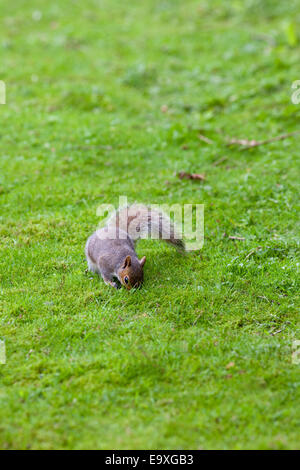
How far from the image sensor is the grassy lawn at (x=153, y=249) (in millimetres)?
3039

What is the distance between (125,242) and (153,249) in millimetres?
451

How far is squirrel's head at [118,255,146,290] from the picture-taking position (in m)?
4.21

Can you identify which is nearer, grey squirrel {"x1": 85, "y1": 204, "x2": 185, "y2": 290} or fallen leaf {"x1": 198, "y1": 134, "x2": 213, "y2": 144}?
grey squirrel {"x1": 85, "y1": 204, "x2": 185, "y2": 290}

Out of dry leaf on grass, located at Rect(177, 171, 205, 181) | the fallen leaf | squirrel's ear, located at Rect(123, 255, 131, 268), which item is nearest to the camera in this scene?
squirrel's ear, located at Rect(123, 255, 131, 268)

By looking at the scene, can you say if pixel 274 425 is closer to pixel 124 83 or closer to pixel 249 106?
pixel 249 106

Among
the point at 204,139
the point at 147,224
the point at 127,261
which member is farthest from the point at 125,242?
the point at 204,139

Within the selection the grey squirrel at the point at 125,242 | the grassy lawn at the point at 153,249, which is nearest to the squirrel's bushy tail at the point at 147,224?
the grey squirrel at the point at 125,242

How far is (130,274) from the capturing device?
4223mm

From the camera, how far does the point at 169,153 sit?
689 centimetres

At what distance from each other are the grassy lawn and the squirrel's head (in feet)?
0.28

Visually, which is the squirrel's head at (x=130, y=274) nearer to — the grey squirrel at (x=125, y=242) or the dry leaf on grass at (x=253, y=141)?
the grey squirrel at (x=125, y=242)

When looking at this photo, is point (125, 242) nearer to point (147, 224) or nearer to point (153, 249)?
point (147, 224)

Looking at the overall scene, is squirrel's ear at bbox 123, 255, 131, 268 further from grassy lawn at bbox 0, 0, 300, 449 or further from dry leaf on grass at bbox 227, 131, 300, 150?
dry leaf on grass at bbox 227, 131, 300, 150

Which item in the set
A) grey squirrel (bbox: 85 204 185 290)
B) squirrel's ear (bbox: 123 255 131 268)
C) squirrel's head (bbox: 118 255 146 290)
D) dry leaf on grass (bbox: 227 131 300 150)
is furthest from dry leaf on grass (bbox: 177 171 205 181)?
squirrel's ear (bbox: 123 255 131 268)
